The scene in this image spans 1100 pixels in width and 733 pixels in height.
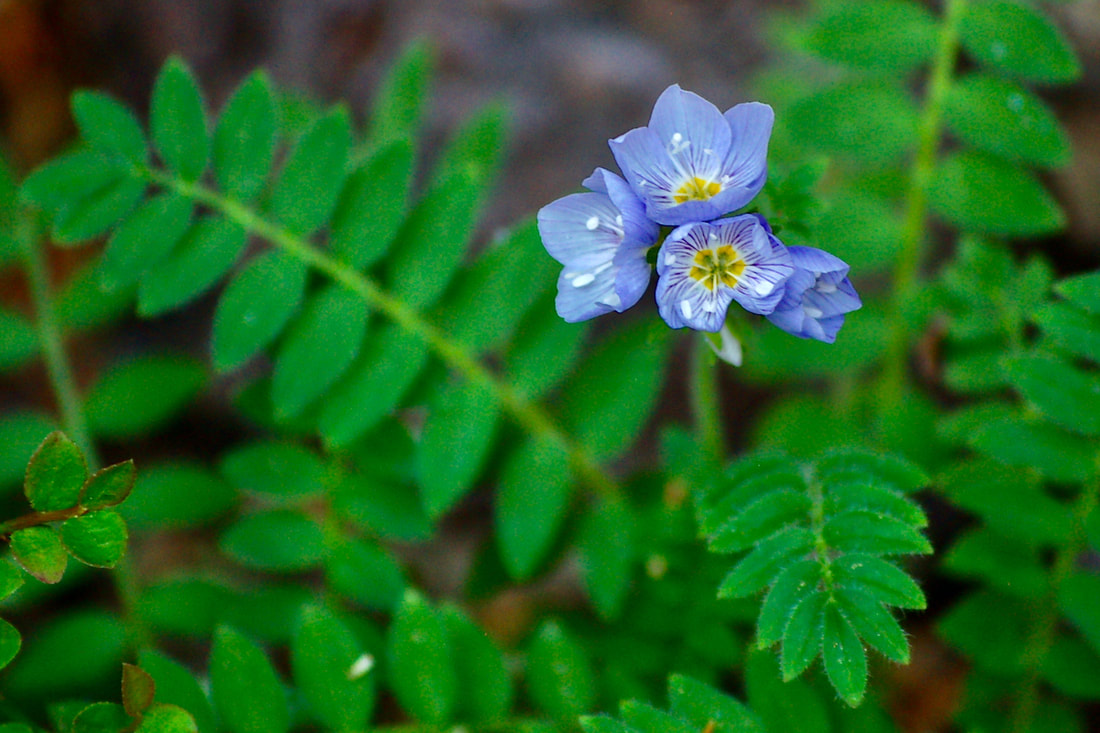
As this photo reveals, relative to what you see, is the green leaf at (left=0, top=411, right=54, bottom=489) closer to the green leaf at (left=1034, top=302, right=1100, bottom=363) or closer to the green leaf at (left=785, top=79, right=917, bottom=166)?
the green leaf at (left=785, top=79, right=917, bottom=166)

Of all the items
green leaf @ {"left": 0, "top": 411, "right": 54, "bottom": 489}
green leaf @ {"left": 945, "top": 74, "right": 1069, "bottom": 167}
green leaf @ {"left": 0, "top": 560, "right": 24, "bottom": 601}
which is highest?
green leaf @ {"left": 0, "top": 560, "right": 24, "bottom": 601}

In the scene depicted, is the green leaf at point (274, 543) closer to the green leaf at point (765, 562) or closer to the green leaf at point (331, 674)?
the green leaf at point (331, 674)

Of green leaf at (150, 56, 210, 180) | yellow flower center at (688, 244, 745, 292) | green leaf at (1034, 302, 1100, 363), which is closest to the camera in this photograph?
yellow flower center at (688, 244, 745, 292)

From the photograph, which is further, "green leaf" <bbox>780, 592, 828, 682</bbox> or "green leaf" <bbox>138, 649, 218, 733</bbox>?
"green leaf" <bbox>138, 649, 218, 733</bbox>

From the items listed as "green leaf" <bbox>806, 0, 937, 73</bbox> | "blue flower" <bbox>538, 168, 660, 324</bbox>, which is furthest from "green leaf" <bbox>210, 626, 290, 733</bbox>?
"green leaf" <bbox>806, 0, 937, 73</bbox>

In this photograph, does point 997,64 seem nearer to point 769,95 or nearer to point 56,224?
point 769,95

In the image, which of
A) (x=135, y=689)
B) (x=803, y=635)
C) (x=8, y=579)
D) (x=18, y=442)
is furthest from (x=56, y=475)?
(x=803, y=635)
